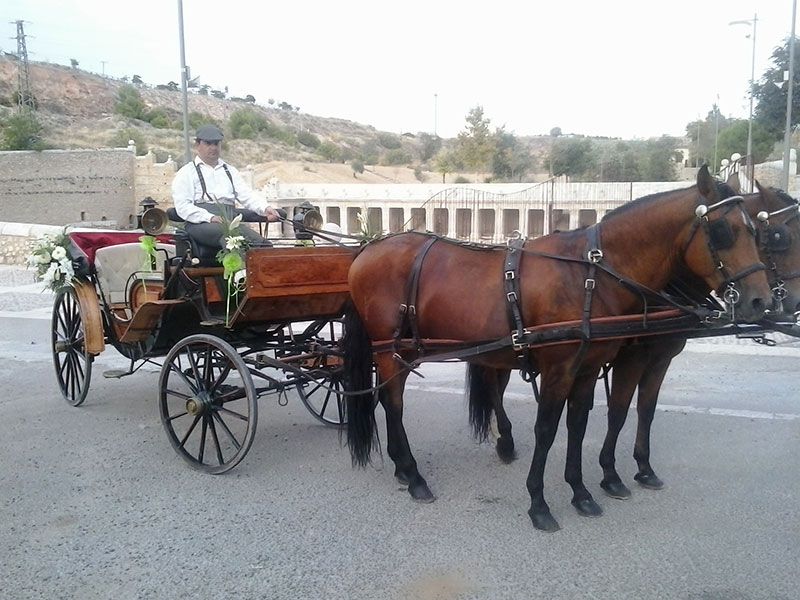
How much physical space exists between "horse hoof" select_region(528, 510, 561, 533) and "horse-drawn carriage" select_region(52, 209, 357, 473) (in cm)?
148

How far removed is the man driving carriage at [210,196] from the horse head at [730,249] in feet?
9.66

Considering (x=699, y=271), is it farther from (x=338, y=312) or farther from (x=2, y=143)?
(x=2, y=143)

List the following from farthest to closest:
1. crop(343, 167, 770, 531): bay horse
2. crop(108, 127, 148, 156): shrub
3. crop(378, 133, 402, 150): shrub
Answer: crop(378, 133, 402, 150): shrub < crop(108, 127, 148, 156): shrub < crop(343, 167, 770, 531): bay horse

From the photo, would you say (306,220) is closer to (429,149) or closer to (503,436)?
(503,436)

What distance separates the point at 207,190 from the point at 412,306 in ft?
6.67

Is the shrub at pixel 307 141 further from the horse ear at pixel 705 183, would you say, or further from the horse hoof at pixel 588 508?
the horse ear at pixel 705 183

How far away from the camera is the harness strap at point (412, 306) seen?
4395 mm

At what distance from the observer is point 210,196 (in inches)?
212

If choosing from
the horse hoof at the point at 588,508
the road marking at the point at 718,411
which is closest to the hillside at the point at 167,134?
the road marking at the point at 718,411

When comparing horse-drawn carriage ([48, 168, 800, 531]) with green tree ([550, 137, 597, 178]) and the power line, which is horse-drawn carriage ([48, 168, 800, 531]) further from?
the power line

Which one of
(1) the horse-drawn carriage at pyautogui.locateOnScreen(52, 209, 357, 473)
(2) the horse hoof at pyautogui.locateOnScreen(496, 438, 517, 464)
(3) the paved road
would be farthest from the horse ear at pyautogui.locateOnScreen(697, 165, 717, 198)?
(1) the horse-drawn carriage at pyautogui.locateOnScreen(52, 209, 357, 473)

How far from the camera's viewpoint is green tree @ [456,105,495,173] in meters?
49.1

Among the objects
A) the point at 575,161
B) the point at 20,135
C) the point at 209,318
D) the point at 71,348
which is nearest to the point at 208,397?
the point at 209,318

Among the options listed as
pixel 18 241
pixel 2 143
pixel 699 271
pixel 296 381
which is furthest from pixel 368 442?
pixel 2 143
